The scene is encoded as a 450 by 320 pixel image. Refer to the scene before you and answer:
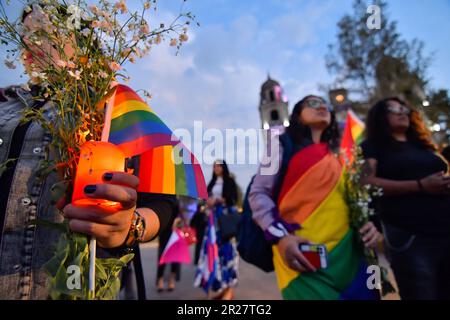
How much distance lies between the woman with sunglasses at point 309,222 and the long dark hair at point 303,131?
35 mm

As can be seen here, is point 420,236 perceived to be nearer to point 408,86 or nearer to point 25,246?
Answer: point 25,246

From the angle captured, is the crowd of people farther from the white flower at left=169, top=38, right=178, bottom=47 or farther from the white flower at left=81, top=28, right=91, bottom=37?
the white flower at left=169, top=38, right=178, bottom=47

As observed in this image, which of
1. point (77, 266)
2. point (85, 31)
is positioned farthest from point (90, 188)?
point (85, 31)

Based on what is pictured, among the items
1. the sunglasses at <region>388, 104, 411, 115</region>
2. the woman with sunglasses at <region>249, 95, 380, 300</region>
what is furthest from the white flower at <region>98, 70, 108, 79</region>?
the sunglasses at <region>388, 104, 411, 115</region>

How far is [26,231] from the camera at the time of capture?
1036 millimetres

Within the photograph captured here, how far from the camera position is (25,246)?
3.40 feet

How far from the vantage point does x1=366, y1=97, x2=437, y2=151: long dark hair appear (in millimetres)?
2588

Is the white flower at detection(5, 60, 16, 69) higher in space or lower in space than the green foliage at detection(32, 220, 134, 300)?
higher

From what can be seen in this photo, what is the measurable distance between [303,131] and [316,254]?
894mm

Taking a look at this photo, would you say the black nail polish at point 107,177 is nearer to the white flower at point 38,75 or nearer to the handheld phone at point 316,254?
the white flower at point 38,75

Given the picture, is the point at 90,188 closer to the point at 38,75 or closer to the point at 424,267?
the point at 38,75

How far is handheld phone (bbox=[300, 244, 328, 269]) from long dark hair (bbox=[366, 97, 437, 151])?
1209 mm
